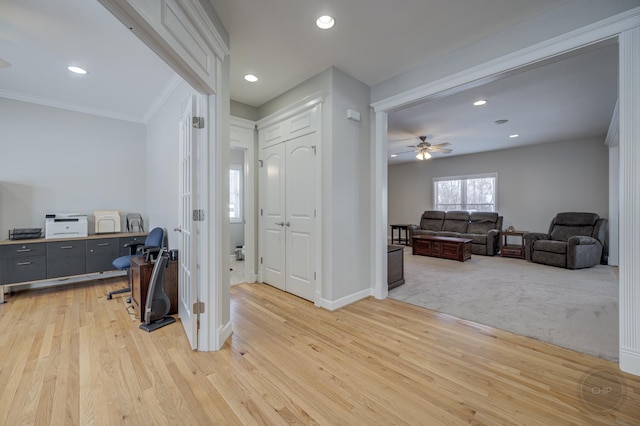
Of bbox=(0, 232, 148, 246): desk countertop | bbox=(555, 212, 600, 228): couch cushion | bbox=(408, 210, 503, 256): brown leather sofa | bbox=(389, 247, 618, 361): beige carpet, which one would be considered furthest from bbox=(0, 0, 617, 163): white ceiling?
bbox=(408, 210, 503, 256): brown leather sofa

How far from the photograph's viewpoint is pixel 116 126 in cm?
436

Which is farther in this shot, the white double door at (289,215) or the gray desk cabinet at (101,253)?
the gray desk cabinet at (101,253)

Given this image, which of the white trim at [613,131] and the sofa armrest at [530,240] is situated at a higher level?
the white trim at [613,131]

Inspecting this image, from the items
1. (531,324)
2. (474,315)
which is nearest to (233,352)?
(474,315)

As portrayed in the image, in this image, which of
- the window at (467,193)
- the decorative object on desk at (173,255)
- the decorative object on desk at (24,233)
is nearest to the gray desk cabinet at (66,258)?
the decorative object on desk at (24,233)

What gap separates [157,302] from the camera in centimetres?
261

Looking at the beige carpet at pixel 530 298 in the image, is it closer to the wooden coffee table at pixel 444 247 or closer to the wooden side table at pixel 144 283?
the wooden coffee table at pixel 444 247

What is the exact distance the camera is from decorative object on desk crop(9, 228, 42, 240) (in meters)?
3.44

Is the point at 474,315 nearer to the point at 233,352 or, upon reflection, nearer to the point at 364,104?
the point at 233,352

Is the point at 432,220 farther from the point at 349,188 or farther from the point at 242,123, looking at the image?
the point at 242,123

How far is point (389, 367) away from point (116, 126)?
522cm

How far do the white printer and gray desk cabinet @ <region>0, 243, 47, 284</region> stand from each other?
215mm

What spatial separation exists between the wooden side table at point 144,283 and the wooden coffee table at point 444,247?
212 inches

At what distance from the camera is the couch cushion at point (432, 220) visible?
795cm
